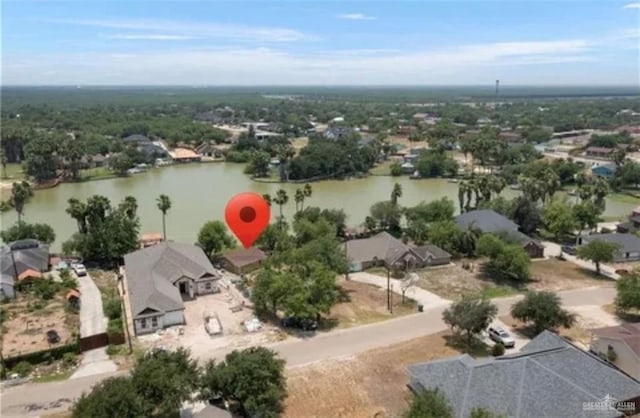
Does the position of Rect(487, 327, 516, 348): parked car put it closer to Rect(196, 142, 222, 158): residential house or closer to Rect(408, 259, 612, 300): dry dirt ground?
Rect(408, 259, 612, 300): dry dirt ground

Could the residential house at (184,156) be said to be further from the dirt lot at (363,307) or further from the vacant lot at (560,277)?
the vacant lot at (560,277)

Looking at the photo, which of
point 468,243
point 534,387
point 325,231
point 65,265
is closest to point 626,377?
point 534,387

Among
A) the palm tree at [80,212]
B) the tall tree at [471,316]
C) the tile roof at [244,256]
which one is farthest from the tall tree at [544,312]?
the palm tree at [80,212]

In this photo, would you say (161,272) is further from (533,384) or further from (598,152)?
(598,152)

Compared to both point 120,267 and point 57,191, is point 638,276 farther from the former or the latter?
point 57,191

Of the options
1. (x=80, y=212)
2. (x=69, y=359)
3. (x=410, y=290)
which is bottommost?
(x=410, y=290)

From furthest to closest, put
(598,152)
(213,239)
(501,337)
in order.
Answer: (598,152) → (213,239) → (501,337)

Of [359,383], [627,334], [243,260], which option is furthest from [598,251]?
[243,260]
